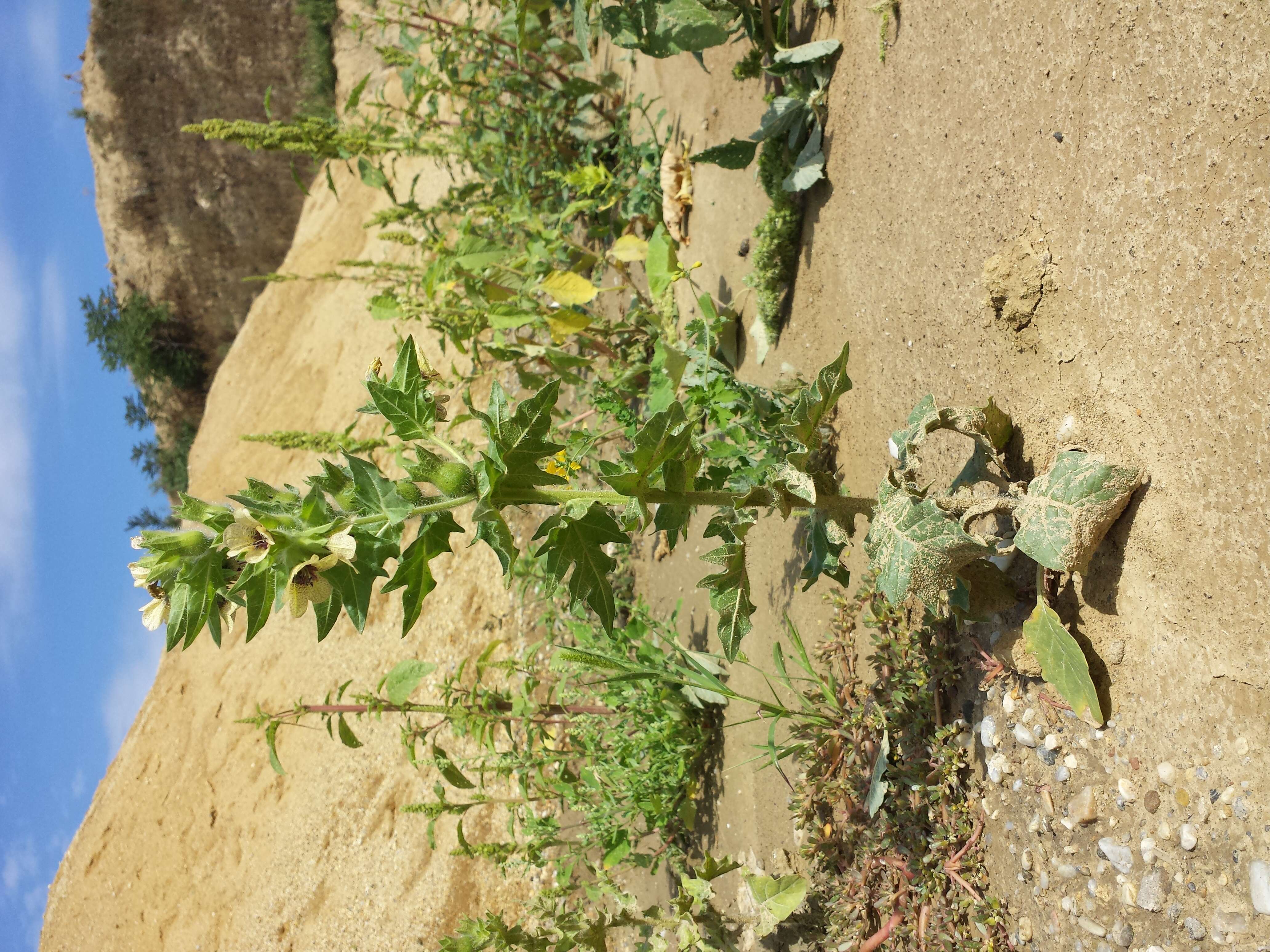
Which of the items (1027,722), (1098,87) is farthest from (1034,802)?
(1098,87)

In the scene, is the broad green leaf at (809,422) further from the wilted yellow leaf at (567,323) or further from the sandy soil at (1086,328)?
the wilted yellow leaf at (567,323)

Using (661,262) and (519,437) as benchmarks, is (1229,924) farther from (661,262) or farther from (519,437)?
(661,262)

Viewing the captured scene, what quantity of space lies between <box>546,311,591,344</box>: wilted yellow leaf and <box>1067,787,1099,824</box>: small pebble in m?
2.60

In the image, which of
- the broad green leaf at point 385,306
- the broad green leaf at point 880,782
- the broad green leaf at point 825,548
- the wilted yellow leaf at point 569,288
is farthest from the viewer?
the broad green leaf at point 385,306

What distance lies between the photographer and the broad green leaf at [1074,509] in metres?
1.70

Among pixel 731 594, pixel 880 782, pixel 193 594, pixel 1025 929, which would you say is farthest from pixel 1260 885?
pixel 193 594

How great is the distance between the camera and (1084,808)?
1843 mm

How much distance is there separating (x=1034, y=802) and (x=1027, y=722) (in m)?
0.18

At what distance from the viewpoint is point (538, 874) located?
431 centimetres

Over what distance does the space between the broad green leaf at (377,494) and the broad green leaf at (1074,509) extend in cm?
128

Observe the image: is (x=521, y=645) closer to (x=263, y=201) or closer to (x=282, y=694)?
(x=282, y=694)

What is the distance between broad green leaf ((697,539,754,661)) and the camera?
1.99m

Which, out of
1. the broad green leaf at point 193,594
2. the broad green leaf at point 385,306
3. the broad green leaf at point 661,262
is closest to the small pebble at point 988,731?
the broad green leaf at point 193,594

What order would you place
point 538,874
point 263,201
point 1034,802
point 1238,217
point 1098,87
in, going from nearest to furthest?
point 1238,217
point 1098,87
point 1034,802
point 538,874
point 263,201
